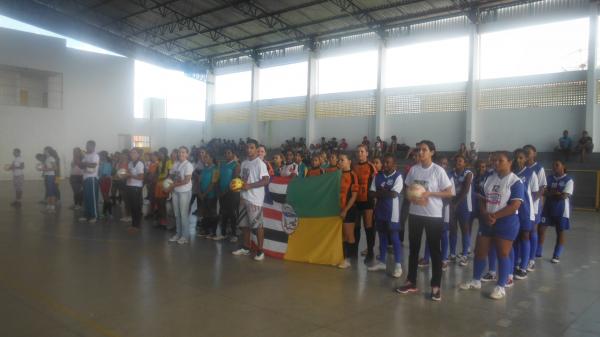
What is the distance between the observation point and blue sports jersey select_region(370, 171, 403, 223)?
17.9ft

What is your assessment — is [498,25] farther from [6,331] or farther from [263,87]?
[6,331]

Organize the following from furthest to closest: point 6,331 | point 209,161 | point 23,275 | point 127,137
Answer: point 127,137 → point 209,161 → point 23,275 → point 6,331

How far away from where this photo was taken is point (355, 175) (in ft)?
18.5

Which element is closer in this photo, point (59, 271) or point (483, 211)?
point (483, 211)

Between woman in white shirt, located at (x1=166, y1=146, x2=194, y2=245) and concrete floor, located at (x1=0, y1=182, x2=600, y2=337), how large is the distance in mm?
581

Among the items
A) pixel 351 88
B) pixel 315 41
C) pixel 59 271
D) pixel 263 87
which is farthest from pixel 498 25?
pixel 59 271

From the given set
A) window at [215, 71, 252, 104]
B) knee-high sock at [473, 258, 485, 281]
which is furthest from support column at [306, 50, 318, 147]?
knee-high sock at [473, 258, 485, 281]

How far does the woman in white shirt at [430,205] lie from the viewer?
4.33m

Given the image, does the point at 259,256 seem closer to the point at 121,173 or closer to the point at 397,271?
the point at 397,271

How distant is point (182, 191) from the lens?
690cm

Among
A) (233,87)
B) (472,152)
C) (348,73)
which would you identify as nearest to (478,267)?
(472,152)

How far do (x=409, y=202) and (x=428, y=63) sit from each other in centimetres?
1568

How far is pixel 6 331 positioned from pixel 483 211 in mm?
4723

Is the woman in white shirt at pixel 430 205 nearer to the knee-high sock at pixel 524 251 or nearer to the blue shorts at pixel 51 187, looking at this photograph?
the knee-high sock at pixel 524 251
